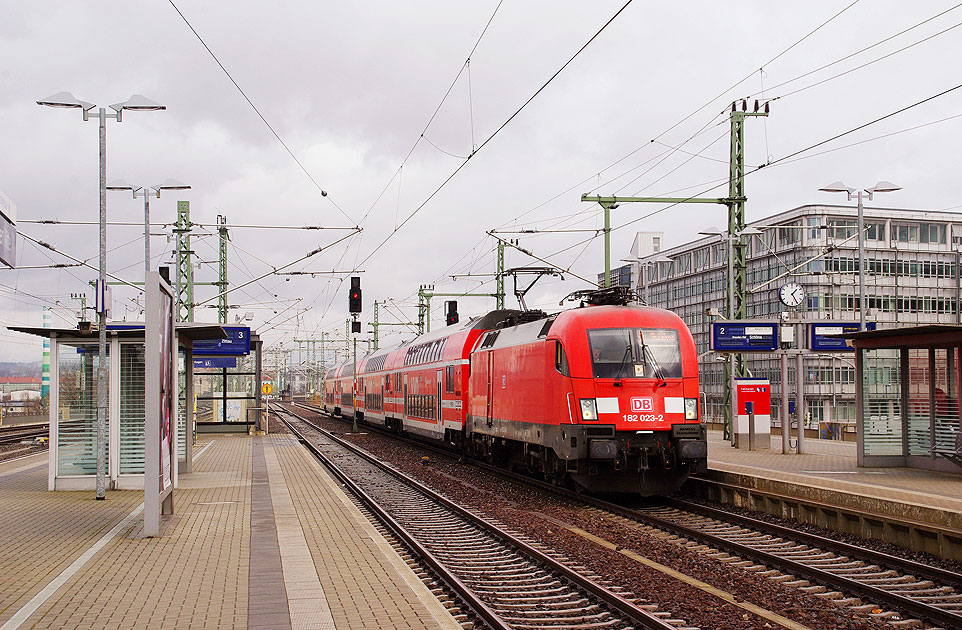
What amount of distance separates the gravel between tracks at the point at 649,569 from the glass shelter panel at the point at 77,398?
6653mm

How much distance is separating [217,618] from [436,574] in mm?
3259

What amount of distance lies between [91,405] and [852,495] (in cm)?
1260

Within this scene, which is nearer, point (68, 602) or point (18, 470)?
point (68, 602)

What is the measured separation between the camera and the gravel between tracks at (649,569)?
8.23 meters

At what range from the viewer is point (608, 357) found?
15.5 m

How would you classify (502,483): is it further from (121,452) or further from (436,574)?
(436,574)

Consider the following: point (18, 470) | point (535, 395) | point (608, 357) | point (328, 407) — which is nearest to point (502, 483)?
point (535, 395)

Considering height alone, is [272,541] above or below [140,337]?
below

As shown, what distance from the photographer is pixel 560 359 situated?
15.8 meters

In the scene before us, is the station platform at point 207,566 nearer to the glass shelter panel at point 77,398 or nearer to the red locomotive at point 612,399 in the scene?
the glass shelter panel at point 77,398

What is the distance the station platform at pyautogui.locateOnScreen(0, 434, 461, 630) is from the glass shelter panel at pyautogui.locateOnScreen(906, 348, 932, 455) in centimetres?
1119

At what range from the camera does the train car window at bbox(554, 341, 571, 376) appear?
1562 centimetres

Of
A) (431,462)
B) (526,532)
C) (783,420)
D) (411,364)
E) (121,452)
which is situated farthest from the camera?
(411,364)

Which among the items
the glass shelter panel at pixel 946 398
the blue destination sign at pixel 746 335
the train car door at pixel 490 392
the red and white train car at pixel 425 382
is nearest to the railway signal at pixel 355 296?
the red and white train car at pixel 425 382
